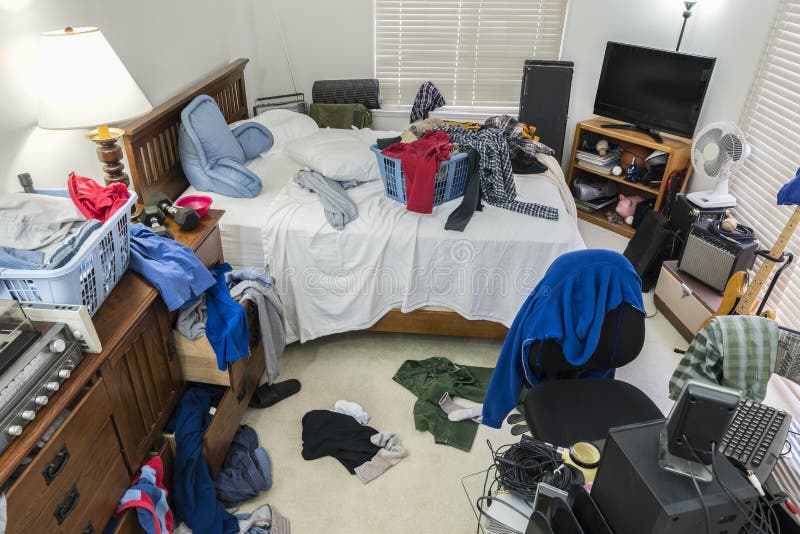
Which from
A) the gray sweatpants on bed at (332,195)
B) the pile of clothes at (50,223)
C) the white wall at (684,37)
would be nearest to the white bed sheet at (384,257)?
the gray sweatpants on bed at (332,195)

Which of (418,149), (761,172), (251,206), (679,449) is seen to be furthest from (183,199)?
(761,172)

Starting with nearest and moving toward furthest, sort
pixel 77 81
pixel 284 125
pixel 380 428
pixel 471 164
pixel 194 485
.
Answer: pixel 77 81, pixel 194 485, pixel 380 428, pixel 471 164, pixel 284 125

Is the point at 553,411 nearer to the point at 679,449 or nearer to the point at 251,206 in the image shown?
the point at 679,449

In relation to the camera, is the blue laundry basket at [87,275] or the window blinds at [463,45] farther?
the window blinds at [463,45]

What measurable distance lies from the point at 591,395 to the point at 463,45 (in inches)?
126

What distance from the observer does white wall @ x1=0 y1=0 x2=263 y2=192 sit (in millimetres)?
1771

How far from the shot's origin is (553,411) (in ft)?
5.94

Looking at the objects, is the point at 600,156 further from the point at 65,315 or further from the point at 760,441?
the point at 65,315

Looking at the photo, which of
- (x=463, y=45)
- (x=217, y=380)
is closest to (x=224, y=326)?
(x=217, y=380)

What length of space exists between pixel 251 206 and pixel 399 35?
226cm

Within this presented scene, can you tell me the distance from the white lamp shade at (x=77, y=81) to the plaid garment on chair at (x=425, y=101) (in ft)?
7.85

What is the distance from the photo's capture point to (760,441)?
1672 millimetres

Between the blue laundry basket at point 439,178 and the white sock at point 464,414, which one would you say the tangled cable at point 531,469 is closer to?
the white sock at point 464,414

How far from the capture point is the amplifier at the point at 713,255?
2.69 metres
